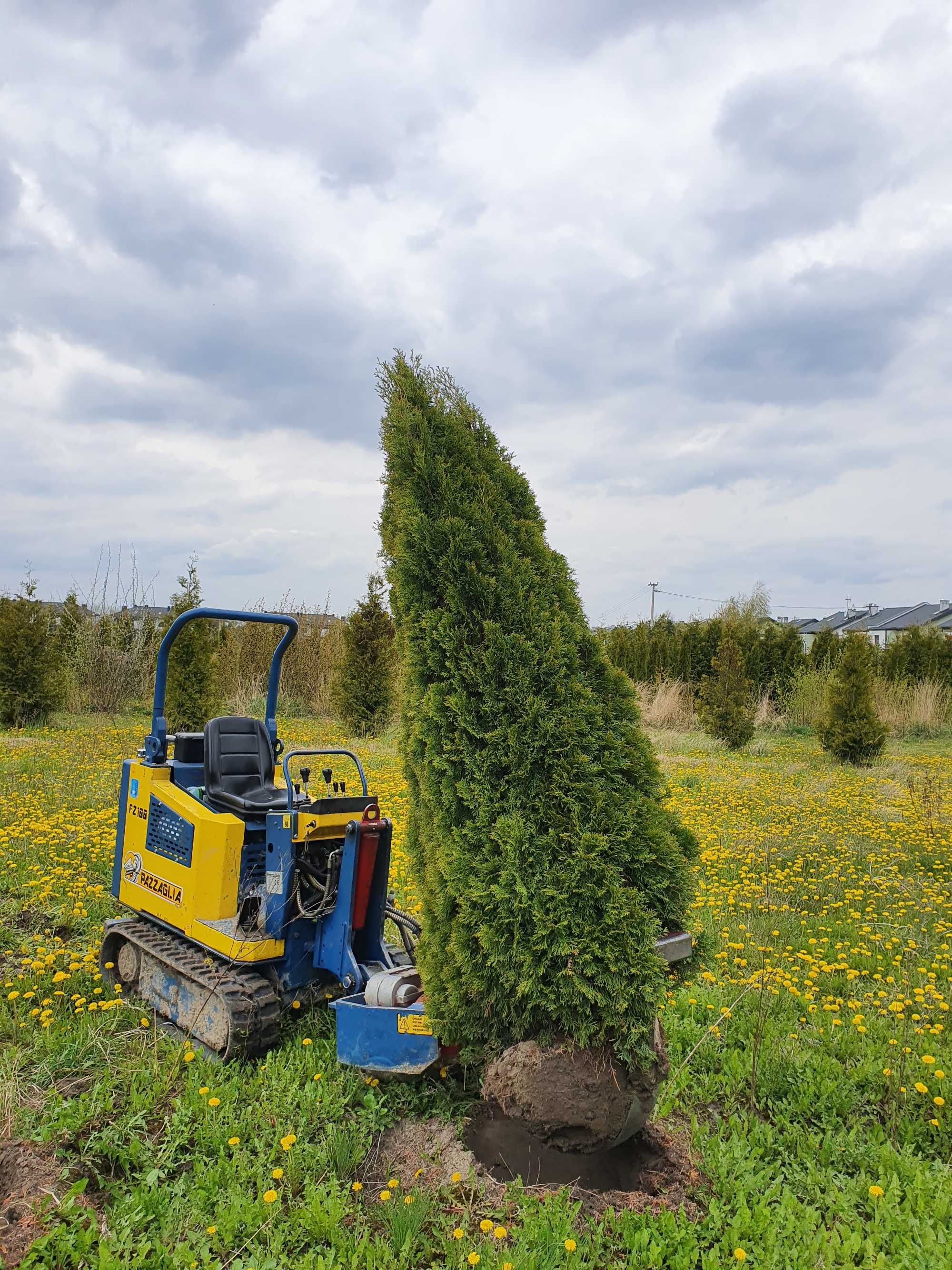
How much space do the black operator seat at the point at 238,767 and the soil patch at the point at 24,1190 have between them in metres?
1.67

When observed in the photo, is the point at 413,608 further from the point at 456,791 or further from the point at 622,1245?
the point at 622,1245

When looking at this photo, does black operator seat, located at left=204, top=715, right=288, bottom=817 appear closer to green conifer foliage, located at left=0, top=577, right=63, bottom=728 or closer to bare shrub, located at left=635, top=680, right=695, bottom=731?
green conifer foliage, located at left=0, top=577, right=63, bottom=728

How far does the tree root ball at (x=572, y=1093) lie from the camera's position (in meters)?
3.02

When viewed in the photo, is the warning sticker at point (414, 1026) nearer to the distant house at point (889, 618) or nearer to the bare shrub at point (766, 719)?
the bare shrub at point (766, 719)

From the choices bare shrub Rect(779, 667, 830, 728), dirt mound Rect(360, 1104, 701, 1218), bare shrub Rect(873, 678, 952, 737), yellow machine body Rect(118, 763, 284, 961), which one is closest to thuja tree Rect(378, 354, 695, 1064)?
dirt mound Rect(360, 1104, 701, 1218)

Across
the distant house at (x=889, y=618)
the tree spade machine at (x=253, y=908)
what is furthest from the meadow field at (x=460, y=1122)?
the distant house at (x=889, y=618)

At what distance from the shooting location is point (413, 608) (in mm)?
3574

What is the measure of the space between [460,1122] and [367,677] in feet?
51.8

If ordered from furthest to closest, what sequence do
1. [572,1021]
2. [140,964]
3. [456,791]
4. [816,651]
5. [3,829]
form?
[816,651], [3,829], [140,964], [456,791], [572,1021]

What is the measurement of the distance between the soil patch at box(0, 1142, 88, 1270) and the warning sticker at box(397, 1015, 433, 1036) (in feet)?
4.19

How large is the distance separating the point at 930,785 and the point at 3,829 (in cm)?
1101

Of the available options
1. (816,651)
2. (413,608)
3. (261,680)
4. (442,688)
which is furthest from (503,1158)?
(816,651)

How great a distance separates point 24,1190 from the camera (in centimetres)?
288

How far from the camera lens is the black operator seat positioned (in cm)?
443
